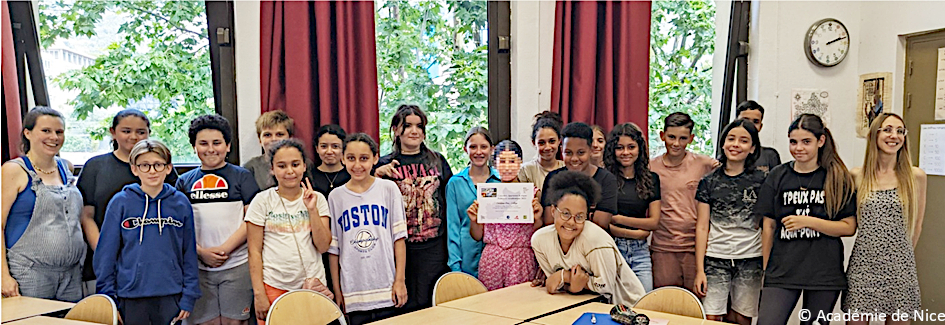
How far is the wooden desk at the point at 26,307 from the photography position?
102 inches

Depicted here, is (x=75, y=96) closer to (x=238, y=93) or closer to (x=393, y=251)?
(x=238, y=93)

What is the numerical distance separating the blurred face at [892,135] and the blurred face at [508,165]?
175cm

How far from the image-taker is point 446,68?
4.52 m

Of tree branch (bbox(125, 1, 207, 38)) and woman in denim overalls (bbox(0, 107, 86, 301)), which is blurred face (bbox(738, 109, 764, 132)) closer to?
tree branch (bbox(125, 1, 207, 38))

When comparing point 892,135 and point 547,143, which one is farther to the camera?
point 547,143

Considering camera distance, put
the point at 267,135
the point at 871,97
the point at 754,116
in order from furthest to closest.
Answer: the point at 871,97, the point at 754,116, the point at 267,135

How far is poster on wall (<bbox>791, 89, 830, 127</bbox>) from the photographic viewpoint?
479cm

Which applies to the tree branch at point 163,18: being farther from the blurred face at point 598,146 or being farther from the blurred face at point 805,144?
the blurred face at point 805,144

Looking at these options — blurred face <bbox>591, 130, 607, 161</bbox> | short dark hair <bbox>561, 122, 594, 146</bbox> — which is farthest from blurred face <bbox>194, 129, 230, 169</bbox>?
blurred face <bbox>591, 130, 607, 161</bbox>

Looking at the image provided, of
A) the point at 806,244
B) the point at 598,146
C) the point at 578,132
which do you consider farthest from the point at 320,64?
the point at 806,244

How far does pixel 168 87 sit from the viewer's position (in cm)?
400

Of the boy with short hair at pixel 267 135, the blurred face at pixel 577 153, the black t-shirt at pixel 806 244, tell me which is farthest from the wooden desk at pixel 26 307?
the black t-shirt at pixel 806 244

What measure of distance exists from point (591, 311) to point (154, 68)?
9.58ft

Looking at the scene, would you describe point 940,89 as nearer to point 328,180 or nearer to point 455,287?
point 455,287
